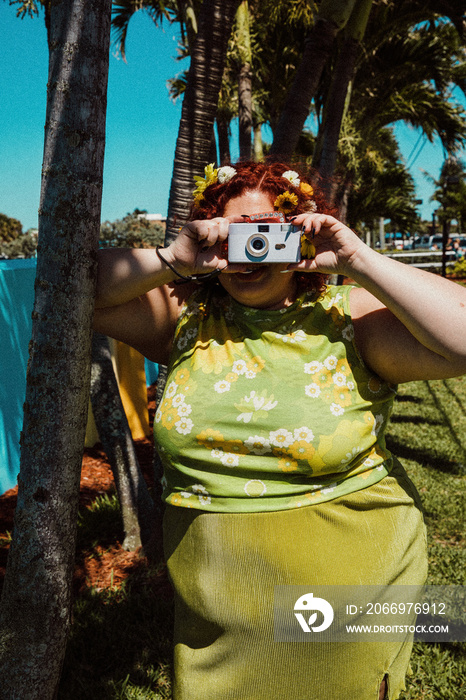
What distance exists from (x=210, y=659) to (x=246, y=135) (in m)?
8.24

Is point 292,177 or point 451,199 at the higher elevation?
point 451,199

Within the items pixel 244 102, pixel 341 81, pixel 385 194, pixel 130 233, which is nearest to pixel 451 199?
pixel 385 194

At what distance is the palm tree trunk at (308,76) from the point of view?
344 cm

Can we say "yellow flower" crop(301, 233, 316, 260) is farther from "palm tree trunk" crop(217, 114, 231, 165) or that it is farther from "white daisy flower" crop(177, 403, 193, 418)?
"palm tree trunk" crop(217, 114, 231, 165)

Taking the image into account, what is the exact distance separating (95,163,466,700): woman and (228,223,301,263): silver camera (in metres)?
0.04

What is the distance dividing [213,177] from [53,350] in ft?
2.47

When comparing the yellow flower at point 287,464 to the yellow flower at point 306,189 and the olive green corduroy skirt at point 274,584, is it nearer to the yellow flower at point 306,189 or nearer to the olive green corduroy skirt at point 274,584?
the olive green corduroy skirt at point 274,584

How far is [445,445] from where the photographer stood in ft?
18.8

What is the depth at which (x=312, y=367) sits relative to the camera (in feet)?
5.00

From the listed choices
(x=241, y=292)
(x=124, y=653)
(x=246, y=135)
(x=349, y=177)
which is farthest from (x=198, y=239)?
(x=349, y=177)

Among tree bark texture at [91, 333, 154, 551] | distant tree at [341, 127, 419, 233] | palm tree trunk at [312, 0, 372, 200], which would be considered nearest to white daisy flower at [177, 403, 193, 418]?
tree bark texture at [91, 333, 154, 551]

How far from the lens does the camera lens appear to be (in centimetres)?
148

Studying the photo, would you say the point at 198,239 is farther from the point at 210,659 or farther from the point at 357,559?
the point at 210,659

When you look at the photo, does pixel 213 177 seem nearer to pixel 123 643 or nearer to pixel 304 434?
pixel 304 434
